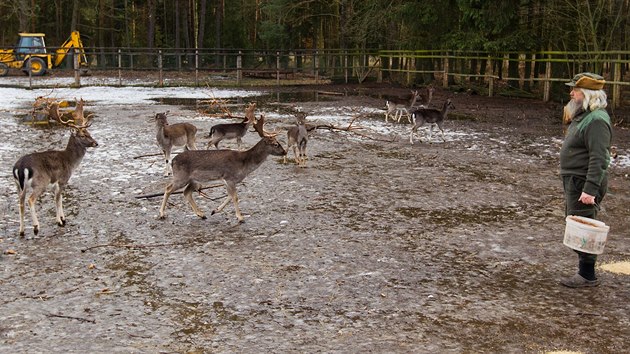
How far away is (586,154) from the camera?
20.6 ft

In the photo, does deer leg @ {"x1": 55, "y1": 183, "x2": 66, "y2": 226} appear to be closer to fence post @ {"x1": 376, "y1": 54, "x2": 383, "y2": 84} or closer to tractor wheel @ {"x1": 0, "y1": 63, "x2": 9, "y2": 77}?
fence post @ {"x1": 376, "y1": 54, "x2": 383, "y2": 84}

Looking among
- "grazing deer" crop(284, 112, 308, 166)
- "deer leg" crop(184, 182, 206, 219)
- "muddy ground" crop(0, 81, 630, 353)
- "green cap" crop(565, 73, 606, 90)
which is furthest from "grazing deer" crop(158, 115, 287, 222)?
"green cap" crop(565, 73, 606, 90)

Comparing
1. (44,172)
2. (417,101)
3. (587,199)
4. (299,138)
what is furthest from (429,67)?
(587,199)

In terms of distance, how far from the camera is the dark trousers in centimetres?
638

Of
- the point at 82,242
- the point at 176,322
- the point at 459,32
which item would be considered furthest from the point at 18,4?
the point at 176,322

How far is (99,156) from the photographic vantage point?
43.9 ft

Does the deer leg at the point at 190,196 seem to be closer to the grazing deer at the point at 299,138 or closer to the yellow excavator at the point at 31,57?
the grazing deer at the point at 299,138

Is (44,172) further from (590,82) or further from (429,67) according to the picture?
(429,67)

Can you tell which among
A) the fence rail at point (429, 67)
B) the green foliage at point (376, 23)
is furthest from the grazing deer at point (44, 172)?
the green foliage at point (376, 23)

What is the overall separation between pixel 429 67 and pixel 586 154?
29.3m

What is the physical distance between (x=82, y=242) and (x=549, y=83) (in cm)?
2267

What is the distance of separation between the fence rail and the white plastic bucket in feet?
57.3

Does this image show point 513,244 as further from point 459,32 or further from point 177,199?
point 459,32

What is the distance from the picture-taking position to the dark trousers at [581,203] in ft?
20.9
